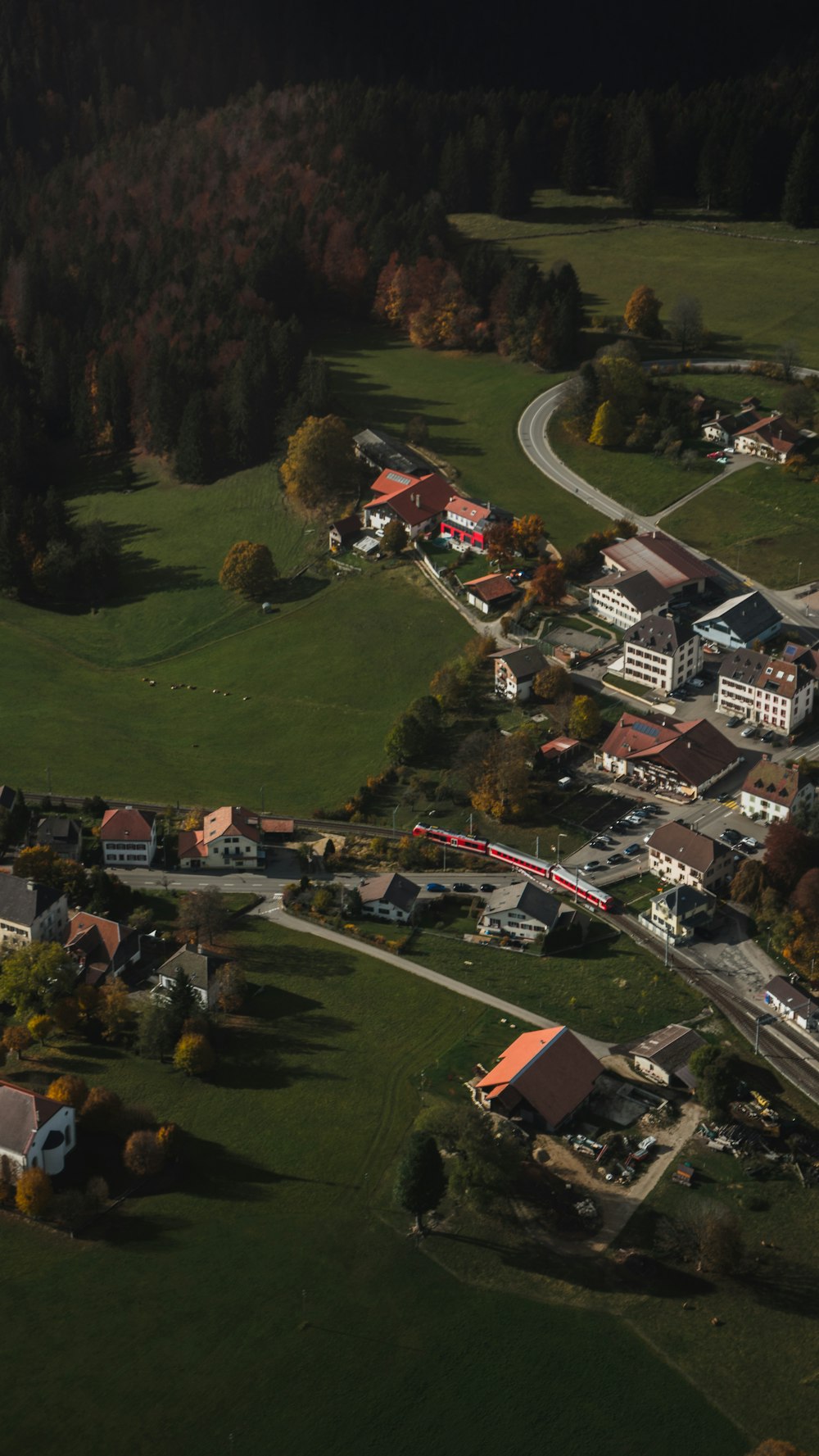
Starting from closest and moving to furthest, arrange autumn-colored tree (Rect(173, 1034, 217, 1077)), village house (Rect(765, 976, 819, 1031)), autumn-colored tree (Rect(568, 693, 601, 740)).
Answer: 1. autumn-colored tree (Rect(173, 1034, 217, 1077))
2. village house (Rect(765, 976, 819, 1031))
3. autumn-colored tree (Rect(568, 693, 601, 740))

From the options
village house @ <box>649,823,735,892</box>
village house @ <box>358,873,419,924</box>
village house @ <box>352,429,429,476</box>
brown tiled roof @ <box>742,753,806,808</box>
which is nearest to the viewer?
village house @ <box>358,873,419,924</box>

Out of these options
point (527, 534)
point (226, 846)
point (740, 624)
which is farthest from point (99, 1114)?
point (527, 534)

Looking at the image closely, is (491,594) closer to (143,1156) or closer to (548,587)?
(548,587)

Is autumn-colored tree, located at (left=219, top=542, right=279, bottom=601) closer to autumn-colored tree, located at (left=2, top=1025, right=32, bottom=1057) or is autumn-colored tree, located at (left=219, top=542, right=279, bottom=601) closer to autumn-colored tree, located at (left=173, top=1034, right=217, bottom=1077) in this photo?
autumn-colored tree, located at (left=2, top=1025, right=32, bottom=1057)

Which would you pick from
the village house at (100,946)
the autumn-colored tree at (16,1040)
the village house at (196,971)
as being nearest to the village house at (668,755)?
the village house at (196,971)

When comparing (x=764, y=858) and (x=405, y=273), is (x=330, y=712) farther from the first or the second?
(x=405, y=273)

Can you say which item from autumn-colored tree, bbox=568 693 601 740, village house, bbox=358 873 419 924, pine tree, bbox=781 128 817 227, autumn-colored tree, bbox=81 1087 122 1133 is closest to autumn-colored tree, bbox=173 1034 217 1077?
autumn-colored tree, bbox=81 1087 122 1133

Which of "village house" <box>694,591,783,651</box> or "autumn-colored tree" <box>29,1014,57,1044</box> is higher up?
"village house" <box>694,591,783,651</box>
